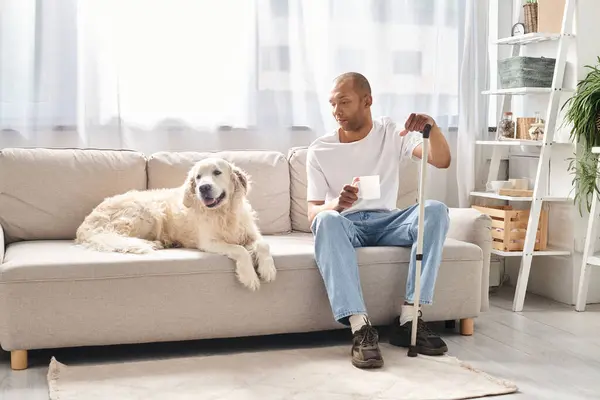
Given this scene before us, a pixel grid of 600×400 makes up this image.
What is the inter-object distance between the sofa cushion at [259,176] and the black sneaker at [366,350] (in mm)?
946

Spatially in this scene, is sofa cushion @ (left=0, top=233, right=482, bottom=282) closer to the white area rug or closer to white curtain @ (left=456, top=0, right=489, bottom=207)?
the white area rug

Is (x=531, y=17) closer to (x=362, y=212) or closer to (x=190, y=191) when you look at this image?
(x=362, y=212)

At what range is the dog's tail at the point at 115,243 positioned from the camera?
290 cm

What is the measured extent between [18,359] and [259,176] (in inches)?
54.2

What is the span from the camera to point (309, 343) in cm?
311

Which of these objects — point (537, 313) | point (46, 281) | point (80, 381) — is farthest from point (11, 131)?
point (537, 313)

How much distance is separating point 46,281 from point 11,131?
115 cm

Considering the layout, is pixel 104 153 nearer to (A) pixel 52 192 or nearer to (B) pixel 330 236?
(A) pixel 52 192

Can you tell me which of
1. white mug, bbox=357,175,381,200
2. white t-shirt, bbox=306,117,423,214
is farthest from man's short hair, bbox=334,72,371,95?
white mug, bbox=357,175,381,200

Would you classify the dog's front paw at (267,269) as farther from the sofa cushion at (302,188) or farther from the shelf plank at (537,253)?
the shelf plank at (537,253)

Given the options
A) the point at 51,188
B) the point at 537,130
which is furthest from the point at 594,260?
the point at 51,188

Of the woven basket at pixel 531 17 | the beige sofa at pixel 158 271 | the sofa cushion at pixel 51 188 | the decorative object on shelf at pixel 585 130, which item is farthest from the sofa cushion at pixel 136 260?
the woven basket at pixel 531 17

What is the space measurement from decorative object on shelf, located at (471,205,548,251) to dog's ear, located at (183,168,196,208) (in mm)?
1755

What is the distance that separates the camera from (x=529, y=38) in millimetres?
3959
